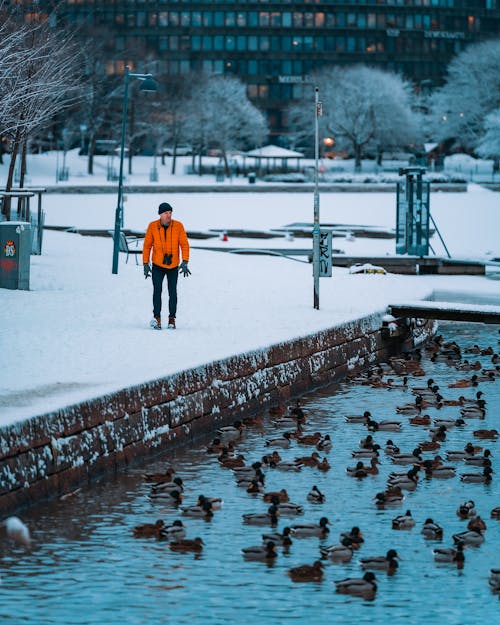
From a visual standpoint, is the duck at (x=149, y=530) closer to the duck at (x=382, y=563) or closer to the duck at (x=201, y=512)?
the duck at (x=201, y=512)

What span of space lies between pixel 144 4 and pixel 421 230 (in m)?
119

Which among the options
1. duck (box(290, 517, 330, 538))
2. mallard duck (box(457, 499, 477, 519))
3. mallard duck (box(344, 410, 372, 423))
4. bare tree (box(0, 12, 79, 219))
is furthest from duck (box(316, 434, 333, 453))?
bare tree (box(0, 12, 79, 219))

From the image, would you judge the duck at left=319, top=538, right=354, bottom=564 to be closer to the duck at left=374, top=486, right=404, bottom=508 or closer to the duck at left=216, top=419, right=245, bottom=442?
the duck at left=374, top=486, right=404, bottom=508

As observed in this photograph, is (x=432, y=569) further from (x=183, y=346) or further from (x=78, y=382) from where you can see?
(x=183, y=346)

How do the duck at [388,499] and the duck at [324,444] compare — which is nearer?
the duck at [388,499]

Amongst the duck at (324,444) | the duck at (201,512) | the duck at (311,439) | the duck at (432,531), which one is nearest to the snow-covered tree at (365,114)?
the duck at (311,439)

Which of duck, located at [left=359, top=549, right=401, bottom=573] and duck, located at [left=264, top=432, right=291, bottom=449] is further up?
duck, located at [left=264, top=432, right=291, bottom=449]

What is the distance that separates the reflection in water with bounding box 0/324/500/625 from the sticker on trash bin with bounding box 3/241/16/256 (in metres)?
9.62

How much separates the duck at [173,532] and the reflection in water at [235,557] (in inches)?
3.5

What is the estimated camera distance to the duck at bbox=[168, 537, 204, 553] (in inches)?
476

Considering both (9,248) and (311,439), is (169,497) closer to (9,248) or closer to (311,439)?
(311,439)

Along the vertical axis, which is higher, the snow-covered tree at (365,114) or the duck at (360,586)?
the snow-covered tree at (365,114)

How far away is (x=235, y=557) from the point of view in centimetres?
1192

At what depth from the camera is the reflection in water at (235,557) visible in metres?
10.7
